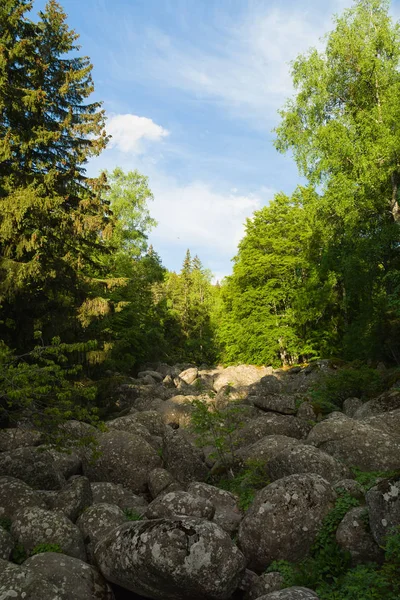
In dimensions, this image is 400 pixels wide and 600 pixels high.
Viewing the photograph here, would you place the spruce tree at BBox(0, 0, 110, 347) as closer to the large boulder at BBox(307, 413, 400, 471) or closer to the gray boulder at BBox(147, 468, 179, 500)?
the gray boulder at BBox(147, 468, 179, 500)

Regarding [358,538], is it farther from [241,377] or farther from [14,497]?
[241,377]

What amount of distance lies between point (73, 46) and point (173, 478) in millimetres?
21017

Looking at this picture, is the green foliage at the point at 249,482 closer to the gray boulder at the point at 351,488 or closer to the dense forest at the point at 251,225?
the gray boulder at the point at 351,488

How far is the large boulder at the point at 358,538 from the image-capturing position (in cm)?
559

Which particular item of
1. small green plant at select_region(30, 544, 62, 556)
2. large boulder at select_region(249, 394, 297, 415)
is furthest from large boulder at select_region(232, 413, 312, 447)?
small green plant at select_region(30, 544, 62, 556)

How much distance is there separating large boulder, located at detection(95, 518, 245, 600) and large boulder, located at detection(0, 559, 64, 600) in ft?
2.94

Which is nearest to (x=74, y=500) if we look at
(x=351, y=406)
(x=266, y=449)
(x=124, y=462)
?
(x=124, y=462)

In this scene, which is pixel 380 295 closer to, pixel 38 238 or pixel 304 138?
pixel 304 138

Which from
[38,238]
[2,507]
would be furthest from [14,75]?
[2,507]

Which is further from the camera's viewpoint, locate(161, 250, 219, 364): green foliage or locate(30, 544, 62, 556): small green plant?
locate(161, 250, 219, 364): green foliage

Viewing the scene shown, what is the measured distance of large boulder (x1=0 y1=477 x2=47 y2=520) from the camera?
7438 mm

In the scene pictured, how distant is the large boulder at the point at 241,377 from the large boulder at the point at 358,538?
16.1m

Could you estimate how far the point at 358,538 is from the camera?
18.8ft

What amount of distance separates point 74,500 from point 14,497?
0.99 m
